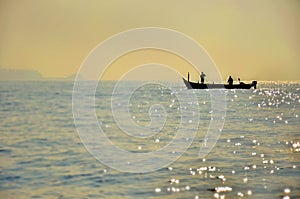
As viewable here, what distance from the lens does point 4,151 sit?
25.6 metres

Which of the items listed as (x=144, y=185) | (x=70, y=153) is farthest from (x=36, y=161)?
(x=144, y=185)

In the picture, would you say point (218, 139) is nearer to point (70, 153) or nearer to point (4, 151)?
point (70, 153)

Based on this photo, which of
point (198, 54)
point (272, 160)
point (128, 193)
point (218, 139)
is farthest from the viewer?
point (198, 54)

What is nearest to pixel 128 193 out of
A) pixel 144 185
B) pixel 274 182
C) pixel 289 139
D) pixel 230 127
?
pixel 144 185

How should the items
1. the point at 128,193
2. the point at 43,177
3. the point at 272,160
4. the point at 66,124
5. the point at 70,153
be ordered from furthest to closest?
the point at 66,124
the point at 70,153
the point at 272,160
the point at 43,177
the point at 128,193

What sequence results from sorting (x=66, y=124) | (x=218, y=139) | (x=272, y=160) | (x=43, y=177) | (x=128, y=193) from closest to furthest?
(x=128, y=193), (x=43, y=177), (x=272, y=160), (x=218, y=139), (x=66, y=124)

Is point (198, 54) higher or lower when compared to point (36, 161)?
higher

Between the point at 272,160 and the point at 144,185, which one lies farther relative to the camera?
the point at 272,160

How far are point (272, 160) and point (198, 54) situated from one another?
622 inches

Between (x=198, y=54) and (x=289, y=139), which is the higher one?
(x=198, y=54)

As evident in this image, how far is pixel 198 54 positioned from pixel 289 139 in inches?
409

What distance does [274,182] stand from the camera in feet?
57.2

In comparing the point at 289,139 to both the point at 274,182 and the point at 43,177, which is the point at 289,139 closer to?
the point at 274,182

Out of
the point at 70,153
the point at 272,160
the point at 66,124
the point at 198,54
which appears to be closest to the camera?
the point at 272,160
